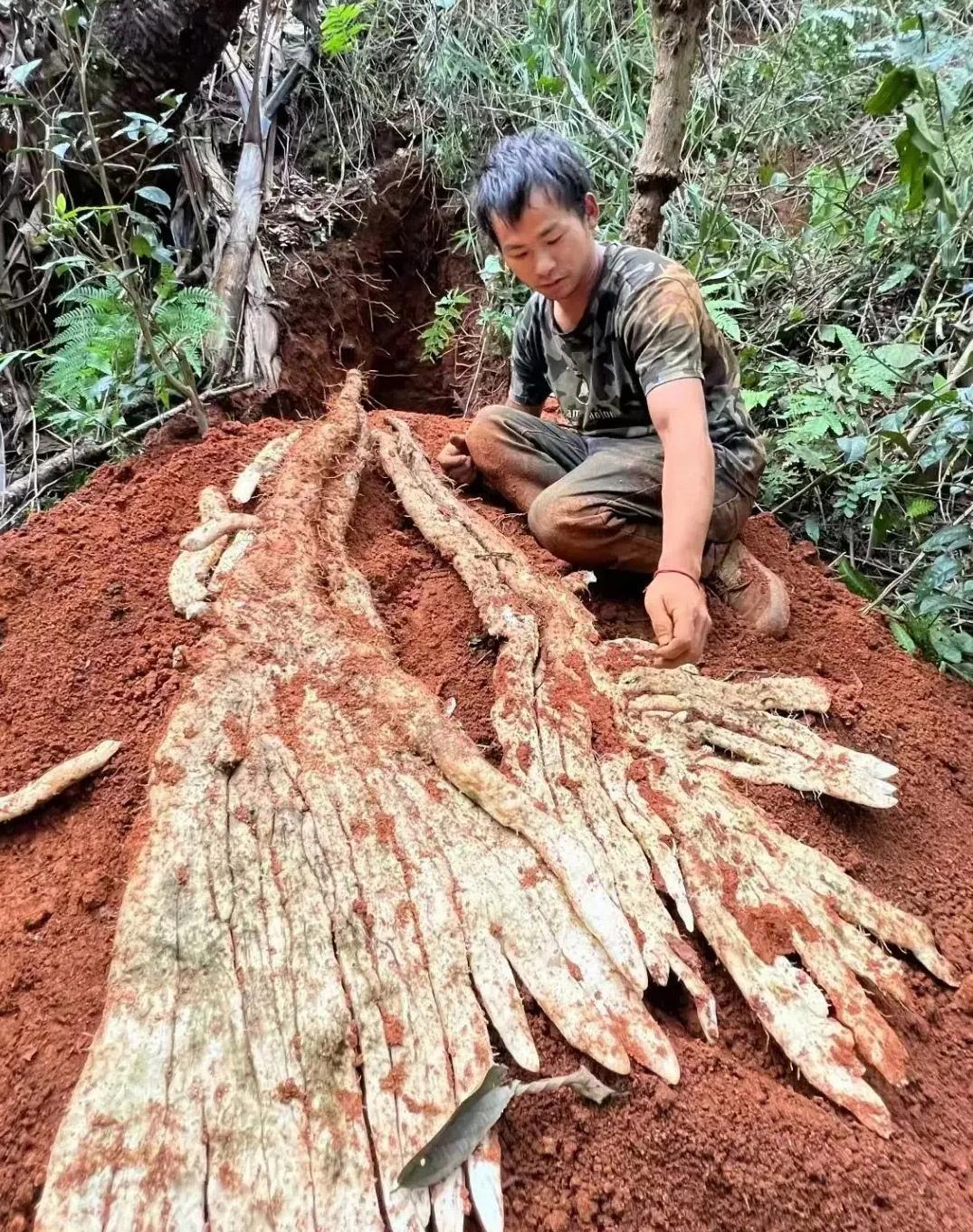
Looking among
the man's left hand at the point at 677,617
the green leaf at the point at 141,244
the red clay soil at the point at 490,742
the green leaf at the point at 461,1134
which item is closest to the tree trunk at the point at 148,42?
the green leaf at the point at 141,244

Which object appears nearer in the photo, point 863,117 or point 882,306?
point 882,306

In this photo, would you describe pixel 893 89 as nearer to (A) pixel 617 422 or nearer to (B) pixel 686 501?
(A) pixel 617 422

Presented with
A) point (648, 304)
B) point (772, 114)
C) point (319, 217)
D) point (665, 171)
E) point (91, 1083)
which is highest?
point (772, 114)

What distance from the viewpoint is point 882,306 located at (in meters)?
3.21

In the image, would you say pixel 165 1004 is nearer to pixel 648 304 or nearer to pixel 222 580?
pixel 222 580

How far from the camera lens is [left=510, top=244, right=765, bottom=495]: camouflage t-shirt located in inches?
78.8

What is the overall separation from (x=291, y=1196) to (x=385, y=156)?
4739 millimetres

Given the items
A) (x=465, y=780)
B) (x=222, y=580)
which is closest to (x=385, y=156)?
(x=222, y=580)

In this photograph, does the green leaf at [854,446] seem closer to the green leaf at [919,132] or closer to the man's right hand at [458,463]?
the green leaf at [919,132]

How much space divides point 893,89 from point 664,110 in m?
0.74

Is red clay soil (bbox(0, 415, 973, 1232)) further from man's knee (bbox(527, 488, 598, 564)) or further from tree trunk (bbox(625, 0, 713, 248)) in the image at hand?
tree trunk (bbox(625, 0, 713, 248))

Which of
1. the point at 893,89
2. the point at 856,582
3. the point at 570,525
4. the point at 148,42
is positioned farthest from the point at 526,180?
the point at 148,42

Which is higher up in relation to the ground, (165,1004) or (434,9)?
(434,9)

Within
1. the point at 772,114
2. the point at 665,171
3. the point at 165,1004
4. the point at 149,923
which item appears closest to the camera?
the point at 165,1004
